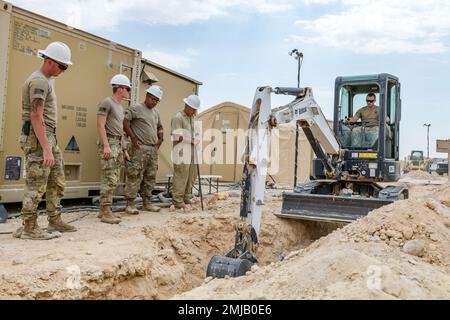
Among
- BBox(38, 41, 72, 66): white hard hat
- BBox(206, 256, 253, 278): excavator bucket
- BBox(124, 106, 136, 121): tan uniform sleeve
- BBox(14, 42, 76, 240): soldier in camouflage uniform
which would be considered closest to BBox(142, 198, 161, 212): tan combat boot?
BBox(124, 106, 136, 121): tan uniform sleeve

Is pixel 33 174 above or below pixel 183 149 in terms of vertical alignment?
below

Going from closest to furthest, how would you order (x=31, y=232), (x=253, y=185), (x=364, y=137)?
(x=253, y=185) → (x=31, y=232) → (x=364, y=137)

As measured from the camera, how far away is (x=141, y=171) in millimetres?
6277

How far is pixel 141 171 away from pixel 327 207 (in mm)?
2674

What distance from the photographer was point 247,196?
4125mm

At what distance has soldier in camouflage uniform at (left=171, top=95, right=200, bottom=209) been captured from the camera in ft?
22.4

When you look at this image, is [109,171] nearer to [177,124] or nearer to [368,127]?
[177,124]

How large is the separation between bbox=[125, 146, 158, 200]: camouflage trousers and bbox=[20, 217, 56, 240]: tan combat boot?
185 cm

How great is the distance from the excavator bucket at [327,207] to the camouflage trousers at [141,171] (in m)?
2.00

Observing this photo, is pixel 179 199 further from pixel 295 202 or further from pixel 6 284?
pixel 6 284

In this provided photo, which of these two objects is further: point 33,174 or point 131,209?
point 131,209

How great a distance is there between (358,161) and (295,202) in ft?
3.85

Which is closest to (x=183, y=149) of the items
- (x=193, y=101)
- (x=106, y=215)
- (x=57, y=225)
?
(x=193, y=101)

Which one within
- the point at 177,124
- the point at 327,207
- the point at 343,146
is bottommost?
the point at 327,207
